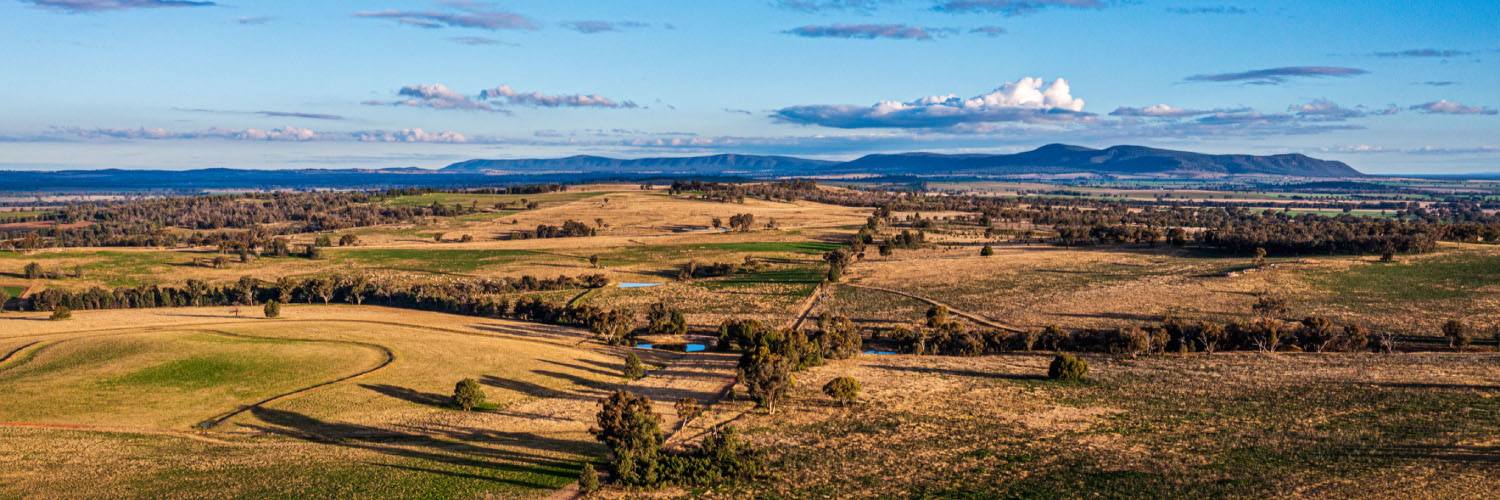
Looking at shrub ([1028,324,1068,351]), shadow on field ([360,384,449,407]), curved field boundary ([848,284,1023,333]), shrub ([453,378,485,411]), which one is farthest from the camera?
curved field boundary ([848,284,1023,333])

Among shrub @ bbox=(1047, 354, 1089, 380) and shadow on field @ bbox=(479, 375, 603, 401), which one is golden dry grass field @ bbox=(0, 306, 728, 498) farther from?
shrub @ bbox=(1047, 354, 1089, 380)

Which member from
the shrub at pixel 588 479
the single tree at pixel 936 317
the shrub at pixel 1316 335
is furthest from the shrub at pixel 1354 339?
the shrub at pixel 588 479

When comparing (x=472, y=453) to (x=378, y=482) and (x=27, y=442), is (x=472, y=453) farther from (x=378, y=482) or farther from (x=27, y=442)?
(x=27, y=442)

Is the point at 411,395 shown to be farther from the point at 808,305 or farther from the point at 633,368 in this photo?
the point at 808,305

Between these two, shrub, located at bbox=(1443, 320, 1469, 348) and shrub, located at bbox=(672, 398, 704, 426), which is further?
shrub, located at bbox=(1443, 320, 1469, 348)

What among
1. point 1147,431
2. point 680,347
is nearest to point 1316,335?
point 1147,431

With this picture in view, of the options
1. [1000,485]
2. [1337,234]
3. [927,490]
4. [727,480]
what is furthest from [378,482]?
[1337,234]

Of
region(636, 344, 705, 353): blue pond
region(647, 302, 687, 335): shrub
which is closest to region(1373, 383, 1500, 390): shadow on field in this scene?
region(636, 344, 705, 353): blue pond
